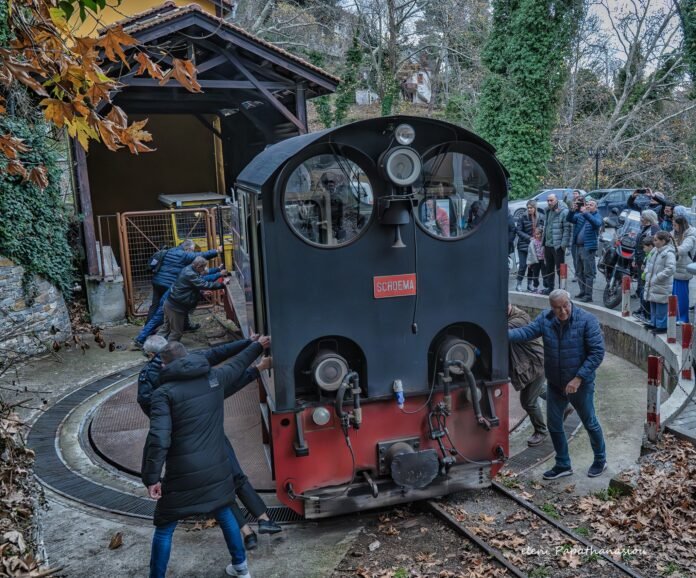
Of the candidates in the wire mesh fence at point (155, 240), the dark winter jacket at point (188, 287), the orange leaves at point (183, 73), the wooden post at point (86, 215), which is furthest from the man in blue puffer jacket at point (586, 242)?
the wooden post at point (86, 215)

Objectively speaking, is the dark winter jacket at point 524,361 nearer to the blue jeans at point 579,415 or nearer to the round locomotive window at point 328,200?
the blue jeans at point 579,415

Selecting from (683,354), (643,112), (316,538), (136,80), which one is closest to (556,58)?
(643,112)

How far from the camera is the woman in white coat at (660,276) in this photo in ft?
30.3

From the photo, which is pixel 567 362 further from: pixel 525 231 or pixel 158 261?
pixel 158 261

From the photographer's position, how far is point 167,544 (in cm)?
500

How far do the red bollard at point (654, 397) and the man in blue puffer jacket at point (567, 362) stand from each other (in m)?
0.54

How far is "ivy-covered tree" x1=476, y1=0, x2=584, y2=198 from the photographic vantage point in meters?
21.6

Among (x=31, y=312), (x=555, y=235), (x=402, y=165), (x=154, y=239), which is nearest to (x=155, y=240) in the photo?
(x=154, y=239)

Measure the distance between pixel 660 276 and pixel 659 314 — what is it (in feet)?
2.21

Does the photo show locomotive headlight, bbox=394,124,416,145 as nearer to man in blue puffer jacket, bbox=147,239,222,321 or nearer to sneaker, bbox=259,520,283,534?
sneaker, bbox=259,520,283,534

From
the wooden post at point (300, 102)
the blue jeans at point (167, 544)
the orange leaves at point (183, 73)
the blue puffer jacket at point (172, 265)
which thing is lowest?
the blue jeans at point (167, 544)

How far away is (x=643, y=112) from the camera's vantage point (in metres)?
26.5

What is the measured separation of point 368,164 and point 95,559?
157 inches

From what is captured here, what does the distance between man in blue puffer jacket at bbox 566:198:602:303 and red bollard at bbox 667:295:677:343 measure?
2.81 meters
